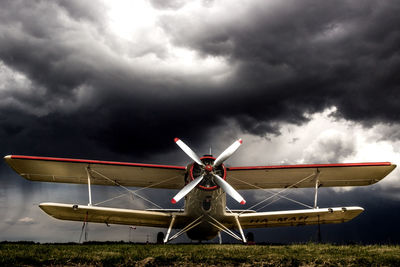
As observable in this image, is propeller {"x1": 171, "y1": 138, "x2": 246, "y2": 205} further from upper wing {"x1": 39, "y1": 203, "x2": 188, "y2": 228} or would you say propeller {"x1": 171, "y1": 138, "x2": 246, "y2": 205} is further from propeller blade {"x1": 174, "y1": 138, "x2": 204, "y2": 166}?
upper wing {"x1": 39, "y1": 203, "x2": 188, "y2": 228}

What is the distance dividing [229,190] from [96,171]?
722 cm

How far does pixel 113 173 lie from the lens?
1576 cm

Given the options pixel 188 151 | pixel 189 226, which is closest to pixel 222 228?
pixel 189 226

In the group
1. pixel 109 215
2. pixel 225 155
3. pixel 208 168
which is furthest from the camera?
pixel 109 215

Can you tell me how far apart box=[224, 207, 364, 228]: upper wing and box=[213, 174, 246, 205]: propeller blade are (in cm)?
316

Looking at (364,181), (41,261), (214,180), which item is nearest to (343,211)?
(364,181)

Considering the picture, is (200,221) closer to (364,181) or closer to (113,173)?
(113,173)

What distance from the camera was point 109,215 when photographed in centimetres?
1505

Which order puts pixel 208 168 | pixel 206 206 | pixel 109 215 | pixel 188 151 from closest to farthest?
pixel 208 168 < pixel 188 151 < pixel 206 206 < pixel 109 215

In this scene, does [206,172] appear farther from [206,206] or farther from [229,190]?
[206,206]

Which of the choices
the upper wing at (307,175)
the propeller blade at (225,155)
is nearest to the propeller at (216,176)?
the propeller blade at (225,155)

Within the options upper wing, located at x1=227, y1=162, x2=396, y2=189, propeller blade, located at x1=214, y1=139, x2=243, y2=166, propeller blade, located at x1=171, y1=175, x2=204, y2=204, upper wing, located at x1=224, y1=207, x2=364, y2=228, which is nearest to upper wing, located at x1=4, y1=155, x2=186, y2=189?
propeller blade, located at x1=171, y1=175, x2=204, y2=204

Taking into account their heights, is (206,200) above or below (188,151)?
below

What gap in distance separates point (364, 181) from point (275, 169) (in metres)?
4.78
